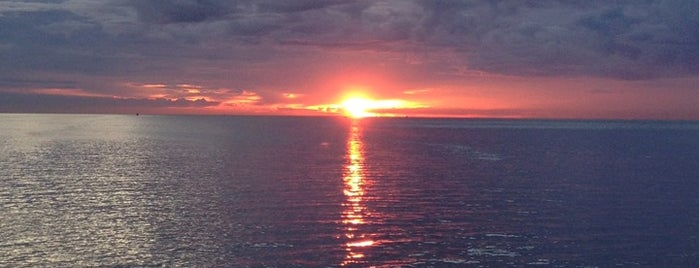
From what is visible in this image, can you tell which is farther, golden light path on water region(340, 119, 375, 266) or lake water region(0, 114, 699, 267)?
golden light path on water region(340, 119, 375, 266)

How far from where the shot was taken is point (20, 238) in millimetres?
40094

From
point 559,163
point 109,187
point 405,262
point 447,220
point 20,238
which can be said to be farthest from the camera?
point 559,163

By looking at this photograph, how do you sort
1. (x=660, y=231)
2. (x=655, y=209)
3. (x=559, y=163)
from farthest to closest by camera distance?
(x=559, y=163) → (x=655, y=209) → (x=660, y=231)

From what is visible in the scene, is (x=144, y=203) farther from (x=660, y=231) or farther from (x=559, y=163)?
(x=559, y=163)

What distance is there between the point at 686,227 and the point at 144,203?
42.6m

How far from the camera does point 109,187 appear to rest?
2549 inches

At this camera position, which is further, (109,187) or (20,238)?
(109,187)

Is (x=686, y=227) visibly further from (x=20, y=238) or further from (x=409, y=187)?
(x=20, y=238)

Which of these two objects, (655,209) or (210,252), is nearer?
(210,252)

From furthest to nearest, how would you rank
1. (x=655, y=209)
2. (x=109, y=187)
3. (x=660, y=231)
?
(x=109, y=187), (x=655, y=209), (x=660, y=231)

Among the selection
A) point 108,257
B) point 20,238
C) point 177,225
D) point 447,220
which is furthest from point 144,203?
point 447,220

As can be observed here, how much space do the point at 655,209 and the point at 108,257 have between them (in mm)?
42299

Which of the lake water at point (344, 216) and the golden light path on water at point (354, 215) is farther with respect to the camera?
the golden light path on water at point (354, 215)

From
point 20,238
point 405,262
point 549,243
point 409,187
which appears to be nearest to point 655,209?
point 549,243
